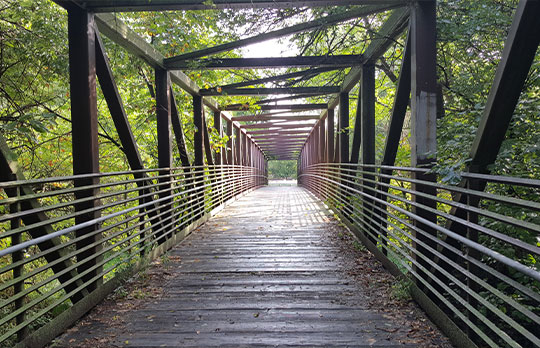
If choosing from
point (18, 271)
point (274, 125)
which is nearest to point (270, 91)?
point (18, 271)

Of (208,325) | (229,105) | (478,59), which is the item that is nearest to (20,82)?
(208,325)

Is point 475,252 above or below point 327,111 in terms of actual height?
below

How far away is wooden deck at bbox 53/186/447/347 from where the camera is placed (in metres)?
2.68

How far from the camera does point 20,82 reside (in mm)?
5668

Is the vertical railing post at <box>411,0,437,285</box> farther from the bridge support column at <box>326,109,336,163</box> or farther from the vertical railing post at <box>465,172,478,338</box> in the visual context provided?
the bridge support column at <box>326,109,336,163</box>

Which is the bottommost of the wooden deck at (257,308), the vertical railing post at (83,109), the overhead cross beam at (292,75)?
the wooden deck at (257,308)

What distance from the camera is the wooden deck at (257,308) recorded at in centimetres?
268

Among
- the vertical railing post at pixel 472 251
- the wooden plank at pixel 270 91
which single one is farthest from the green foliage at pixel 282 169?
the vertical railing post at pixel 472 251

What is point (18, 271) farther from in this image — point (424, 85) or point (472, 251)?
point (424, 85)

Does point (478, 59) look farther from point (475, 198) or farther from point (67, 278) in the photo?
point (67, 278)

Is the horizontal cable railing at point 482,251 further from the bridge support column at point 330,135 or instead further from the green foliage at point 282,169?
the green foliage at point 282,169

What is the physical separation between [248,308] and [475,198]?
200 centimetres

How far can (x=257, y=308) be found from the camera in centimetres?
324

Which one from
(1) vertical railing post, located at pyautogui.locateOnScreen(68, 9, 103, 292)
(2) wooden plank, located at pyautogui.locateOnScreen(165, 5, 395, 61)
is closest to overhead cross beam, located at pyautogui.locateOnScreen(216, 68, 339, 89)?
(2) wooden plank, located at pyautogui.locateOnScreen(165, 5, 395, 61)
